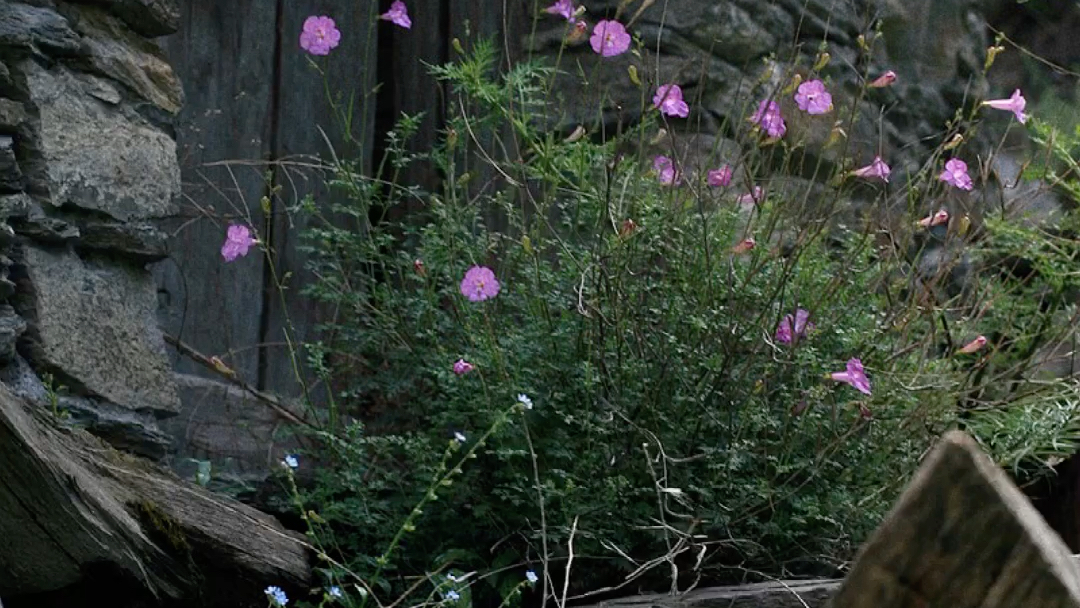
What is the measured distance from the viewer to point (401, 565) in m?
2.78

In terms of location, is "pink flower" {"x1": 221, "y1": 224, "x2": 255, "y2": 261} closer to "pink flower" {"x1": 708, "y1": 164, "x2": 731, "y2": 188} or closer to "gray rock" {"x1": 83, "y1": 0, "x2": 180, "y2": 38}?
"gray rock" {"x1": 83, "y1": 0, "x2": 180, "y2": 38}

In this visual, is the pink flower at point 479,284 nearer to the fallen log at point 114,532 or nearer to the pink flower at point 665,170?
the pink flower at point 665,170

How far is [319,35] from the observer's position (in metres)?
3.04

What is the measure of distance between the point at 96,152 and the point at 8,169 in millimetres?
211

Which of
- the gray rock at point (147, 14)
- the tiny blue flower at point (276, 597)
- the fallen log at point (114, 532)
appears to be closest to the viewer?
the fallen log at point (114, 532)

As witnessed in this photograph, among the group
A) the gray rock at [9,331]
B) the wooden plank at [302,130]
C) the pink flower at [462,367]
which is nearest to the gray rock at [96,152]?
the gray rock at [9,331]

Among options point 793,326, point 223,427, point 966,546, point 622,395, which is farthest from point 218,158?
point 966,546

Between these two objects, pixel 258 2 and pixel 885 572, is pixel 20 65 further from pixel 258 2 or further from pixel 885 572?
pixel 885 572

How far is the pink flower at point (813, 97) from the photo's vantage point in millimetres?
2953

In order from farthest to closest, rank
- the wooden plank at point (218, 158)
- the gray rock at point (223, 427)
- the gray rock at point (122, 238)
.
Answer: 1. the wooden plank at point (218, 158)
2. the gray rock at point (223, 427)
3. the gray rock at point (122, 238)

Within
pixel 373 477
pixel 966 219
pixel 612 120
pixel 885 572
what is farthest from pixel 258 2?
pixel 885 572

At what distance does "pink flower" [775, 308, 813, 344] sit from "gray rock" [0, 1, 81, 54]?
4.21 ft

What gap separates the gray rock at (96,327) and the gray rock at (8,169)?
10cm

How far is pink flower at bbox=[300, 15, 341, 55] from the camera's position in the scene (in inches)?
119
